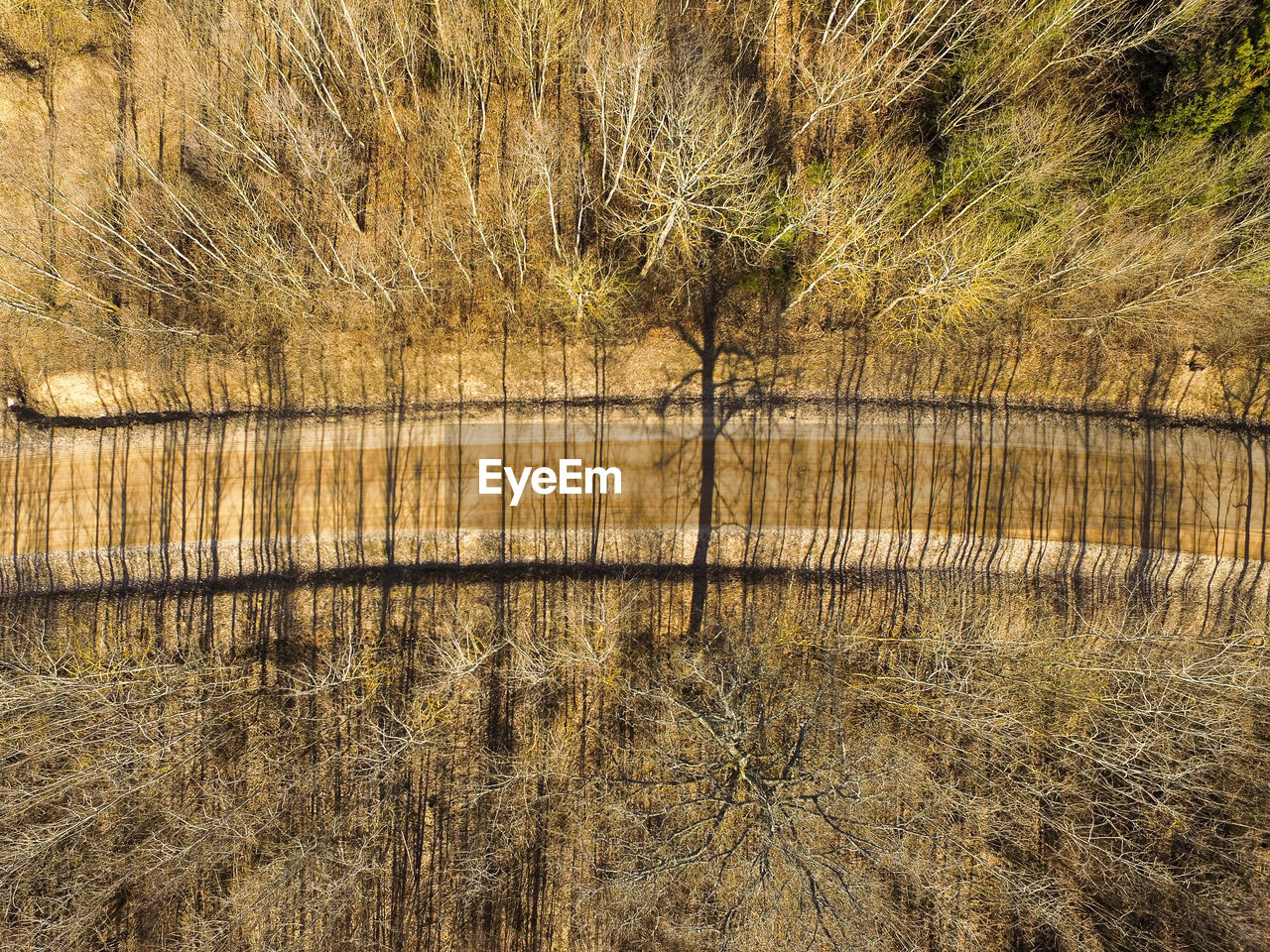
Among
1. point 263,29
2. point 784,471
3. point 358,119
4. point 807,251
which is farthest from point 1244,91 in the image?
point 263,29

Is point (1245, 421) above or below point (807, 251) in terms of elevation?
below

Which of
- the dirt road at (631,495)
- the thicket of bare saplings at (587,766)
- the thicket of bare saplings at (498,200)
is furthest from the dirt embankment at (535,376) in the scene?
the thicket of bare saplings at (587,766)

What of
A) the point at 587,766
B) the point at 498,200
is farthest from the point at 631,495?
the point at 498,200

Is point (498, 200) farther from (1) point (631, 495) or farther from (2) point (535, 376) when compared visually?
(1) point (631, 495)

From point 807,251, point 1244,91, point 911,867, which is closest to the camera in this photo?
point 1244,91

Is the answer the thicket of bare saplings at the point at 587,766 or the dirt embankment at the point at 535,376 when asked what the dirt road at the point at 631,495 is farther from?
the thicket of bare saplings at the point at 587,766

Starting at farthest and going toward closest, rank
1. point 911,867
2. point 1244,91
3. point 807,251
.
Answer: point 807,251 < point 911,867 < point 1244,91

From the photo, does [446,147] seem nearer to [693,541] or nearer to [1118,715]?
[693,541]
